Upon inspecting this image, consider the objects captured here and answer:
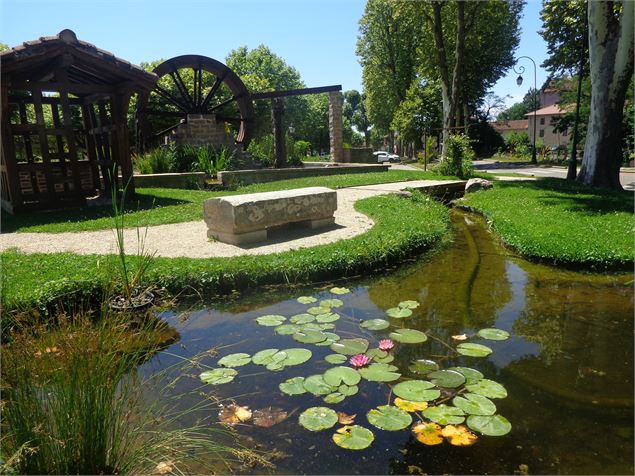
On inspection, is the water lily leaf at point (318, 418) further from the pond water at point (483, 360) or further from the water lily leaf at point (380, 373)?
the water lily leaf at point (380, 373)

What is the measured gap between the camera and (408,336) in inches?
138

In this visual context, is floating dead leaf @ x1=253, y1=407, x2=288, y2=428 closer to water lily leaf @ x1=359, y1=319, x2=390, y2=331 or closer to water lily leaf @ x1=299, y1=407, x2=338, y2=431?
water lily leaf @ x1=299, y1=407, x2=338, y2=431

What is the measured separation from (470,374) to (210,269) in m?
2.94

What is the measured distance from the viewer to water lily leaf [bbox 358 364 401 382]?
286 centimetres

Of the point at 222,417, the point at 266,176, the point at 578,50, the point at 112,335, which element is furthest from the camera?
the point at 578,50

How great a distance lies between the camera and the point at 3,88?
7902mm

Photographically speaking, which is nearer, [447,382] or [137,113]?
[447,382]

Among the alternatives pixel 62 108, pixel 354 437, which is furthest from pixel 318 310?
pixel 62 108

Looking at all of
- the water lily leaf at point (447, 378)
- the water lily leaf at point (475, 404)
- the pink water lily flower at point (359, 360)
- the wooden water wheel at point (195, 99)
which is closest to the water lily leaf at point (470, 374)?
the water lily leaf at point (447, 378)

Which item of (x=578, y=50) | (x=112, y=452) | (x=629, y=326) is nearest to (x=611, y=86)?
(x=629, y=326)

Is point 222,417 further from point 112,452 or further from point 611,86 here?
point 611,86

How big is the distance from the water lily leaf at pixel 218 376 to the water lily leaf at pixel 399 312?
1.61 m

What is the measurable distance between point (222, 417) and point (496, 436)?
1.52 meters

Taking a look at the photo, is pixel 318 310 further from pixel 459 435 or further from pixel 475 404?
pixel 459 435
